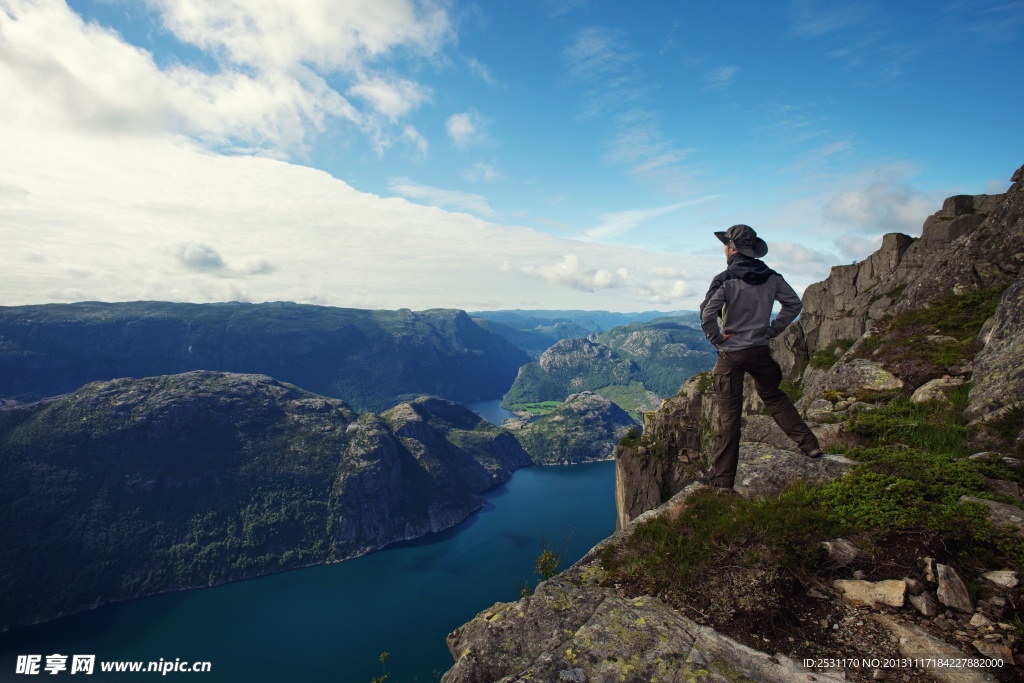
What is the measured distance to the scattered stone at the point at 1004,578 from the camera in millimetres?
6848

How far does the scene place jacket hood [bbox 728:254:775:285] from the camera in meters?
10.3

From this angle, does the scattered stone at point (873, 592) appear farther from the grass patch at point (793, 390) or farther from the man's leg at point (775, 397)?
the grass patch at point (793, 390)

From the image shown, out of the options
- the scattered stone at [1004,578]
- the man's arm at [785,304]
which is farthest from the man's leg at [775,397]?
the scattered stone at [1004,578]

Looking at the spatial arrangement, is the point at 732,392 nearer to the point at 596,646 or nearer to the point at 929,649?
the point at 929,649

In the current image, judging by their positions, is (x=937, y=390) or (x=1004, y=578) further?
(x=937, y=390)

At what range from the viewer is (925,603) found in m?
7.06

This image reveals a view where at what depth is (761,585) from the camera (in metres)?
7.84

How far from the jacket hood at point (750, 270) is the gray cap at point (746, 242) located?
147 millimetres

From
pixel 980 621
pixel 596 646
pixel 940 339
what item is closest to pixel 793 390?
pixel 940 339

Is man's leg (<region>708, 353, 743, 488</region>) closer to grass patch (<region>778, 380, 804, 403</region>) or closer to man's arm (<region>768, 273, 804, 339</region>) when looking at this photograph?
man's arm (<region>768, 273, 804, 339</region>)

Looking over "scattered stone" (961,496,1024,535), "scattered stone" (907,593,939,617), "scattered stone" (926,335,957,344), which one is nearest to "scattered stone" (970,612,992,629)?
"scattered stone" (907,593,939,617)

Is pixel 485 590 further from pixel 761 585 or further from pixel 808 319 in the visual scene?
pixel 761 585

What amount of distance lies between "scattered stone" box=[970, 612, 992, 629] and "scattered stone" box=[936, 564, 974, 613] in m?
0.18

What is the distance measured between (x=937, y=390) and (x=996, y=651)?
14.0 metres
